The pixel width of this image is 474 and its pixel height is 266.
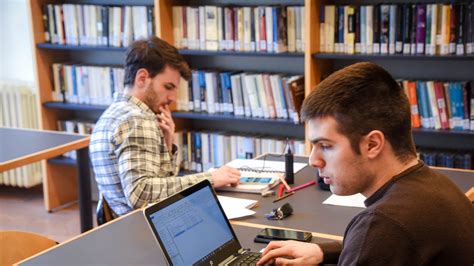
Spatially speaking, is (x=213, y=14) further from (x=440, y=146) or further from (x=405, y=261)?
(x=405, y=261)

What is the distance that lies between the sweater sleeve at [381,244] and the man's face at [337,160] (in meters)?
0.12

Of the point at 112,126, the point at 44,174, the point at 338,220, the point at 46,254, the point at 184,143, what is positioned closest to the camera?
the point at 46,254

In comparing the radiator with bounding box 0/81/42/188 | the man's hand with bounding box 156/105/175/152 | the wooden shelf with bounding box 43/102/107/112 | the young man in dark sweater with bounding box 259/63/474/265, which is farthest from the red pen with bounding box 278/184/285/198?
the radiator with bounding box 0/81/42/188

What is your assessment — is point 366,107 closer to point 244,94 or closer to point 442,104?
point 442,104

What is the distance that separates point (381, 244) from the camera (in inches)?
48.6

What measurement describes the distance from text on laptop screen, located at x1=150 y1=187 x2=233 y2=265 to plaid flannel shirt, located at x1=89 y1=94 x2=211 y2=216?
1.80 feet

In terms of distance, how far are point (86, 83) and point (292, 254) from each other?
334cm

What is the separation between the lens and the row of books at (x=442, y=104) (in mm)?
3570

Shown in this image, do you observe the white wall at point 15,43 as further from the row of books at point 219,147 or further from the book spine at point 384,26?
the book spine at point 384,26

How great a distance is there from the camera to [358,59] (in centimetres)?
383

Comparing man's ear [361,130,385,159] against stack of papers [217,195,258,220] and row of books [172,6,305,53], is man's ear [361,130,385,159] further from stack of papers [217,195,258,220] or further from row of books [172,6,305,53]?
row of books [172,6,305,53]

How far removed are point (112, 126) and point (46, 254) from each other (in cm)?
71

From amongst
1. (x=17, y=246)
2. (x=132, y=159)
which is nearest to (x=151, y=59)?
(x=132, y=159)

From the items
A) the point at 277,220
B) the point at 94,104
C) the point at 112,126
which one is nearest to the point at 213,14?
the point at 94,104
